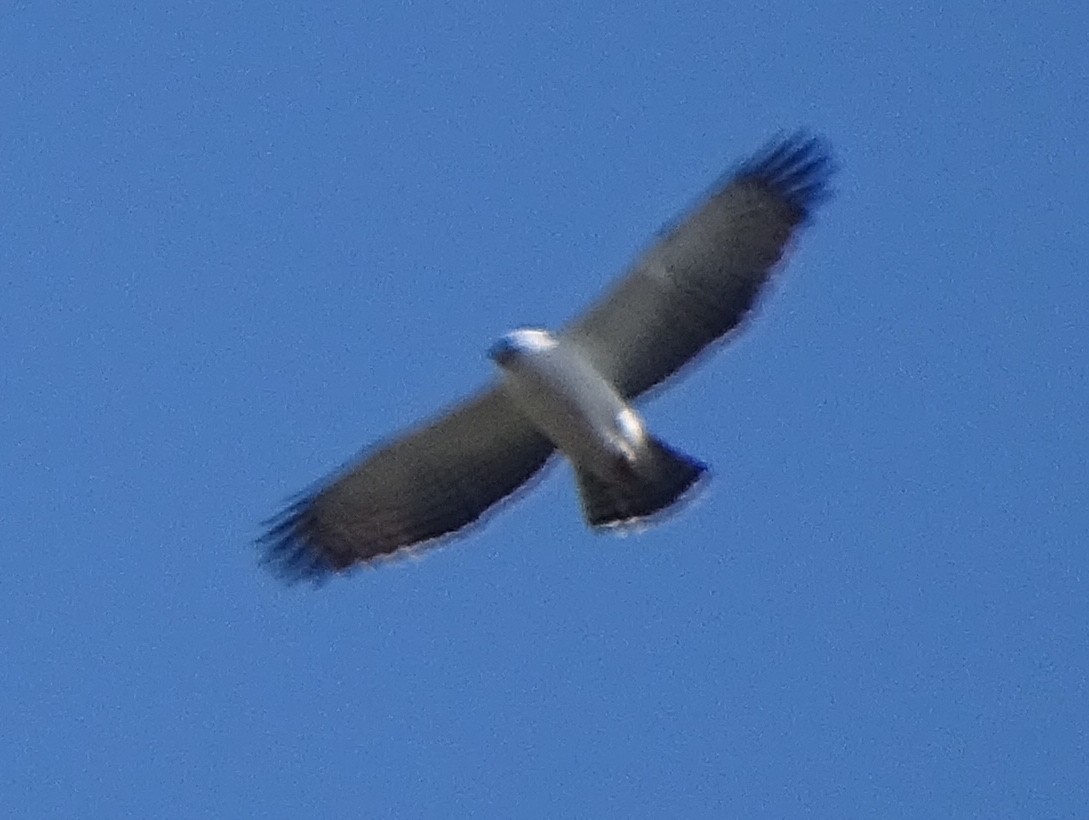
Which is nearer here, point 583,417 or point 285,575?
point 583,417

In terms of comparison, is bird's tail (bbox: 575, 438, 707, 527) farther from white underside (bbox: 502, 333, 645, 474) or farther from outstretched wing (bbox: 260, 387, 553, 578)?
outstretched wing (bbox: 260, 387, 553, 578)

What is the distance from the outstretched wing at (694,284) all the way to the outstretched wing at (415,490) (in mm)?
634

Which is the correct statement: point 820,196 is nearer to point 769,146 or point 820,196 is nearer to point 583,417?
point 769,146

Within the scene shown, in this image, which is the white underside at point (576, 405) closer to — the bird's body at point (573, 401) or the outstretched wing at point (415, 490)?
the bird's body at point (573, 401)

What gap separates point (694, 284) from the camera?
54.6 ft

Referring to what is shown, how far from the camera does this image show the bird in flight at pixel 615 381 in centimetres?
1644

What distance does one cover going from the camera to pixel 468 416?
667 inches

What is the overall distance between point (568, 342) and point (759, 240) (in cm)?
108

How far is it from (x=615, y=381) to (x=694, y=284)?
0.63 meters

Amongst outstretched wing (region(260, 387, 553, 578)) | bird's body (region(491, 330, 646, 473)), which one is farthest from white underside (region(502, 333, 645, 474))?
outstretched wing (region(260, 387, 553, 578))

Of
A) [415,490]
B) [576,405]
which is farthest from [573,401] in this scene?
[415,490]

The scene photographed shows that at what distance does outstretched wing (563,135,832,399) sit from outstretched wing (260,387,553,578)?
63cm

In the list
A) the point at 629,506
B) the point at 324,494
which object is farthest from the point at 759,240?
the point at 324,494

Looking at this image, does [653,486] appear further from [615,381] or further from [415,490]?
→ [415,490]
